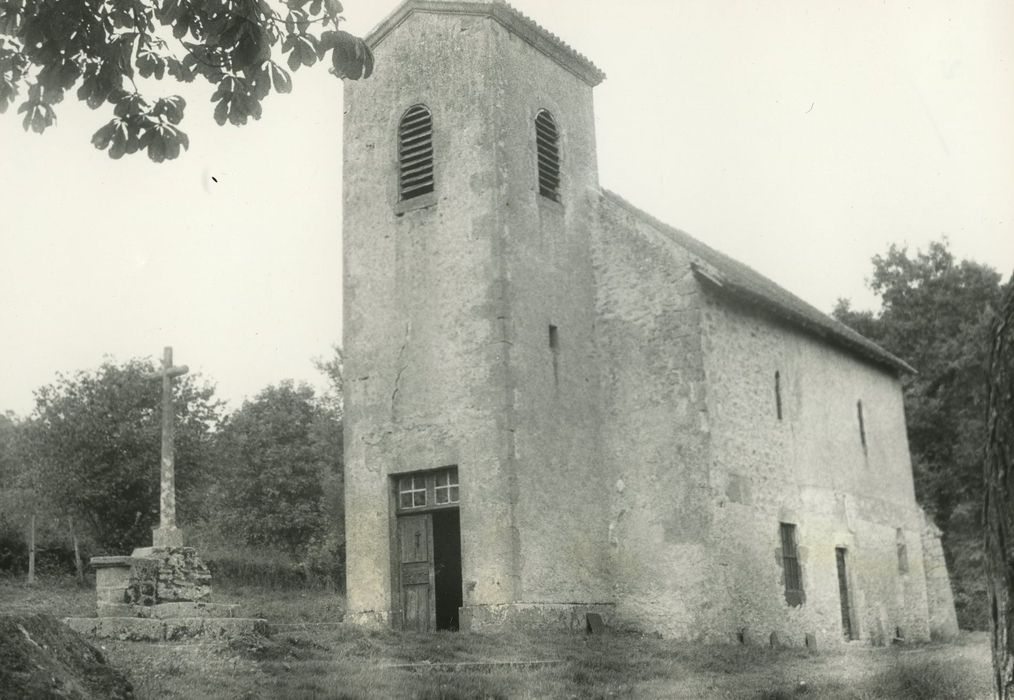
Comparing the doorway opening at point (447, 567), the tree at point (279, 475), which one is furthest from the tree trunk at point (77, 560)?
the doorway opening at point (447, 567)

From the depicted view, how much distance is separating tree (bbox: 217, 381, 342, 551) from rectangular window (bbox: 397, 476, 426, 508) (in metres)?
22.1

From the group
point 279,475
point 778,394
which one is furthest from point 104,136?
point 279,475

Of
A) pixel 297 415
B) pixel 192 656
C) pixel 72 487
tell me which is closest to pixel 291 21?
pixel 192 656

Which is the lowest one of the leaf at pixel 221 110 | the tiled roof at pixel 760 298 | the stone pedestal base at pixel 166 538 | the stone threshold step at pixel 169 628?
the stone threshold step at pixel 169 628

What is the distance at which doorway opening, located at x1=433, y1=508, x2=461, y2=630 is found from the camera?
19.6m

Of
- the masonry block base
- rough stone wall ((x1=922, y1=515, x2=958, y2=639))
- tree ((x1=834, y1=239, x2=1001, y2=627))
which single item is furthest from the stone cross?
tree ((x1=834, y1=239, x2=1001, y2=627))

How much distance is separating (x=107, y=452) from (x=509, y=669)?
67.7 feet

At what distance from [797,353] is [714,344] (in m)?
3.70

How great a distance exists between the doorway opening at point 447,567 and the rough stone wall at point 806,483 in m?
5.79

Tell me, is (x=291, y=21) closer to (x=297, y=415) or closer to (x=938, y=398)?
(x=938, y=398)

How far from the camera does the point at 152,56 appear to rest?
617 centimetres

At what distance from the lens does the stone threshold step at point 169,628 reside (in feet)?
38.6

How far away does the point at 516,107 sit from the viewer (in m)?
17.7

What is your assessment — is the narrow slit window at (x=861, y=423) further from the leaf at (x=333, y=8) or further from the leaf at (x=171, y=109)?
the leaf at (x=171, y=109)
